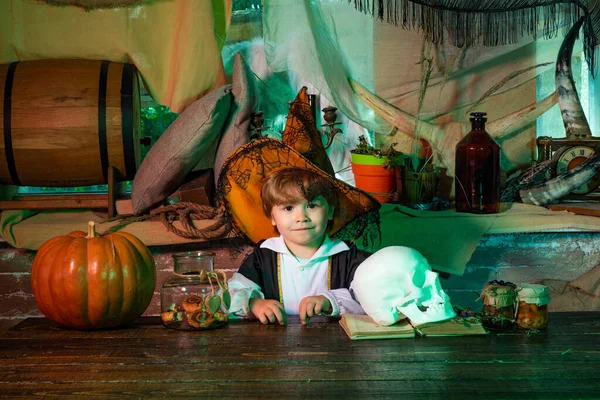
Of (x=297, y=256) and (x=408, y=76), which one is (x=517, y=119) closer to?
(x=408, y=76)

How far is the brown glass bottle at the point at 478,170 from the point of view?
383 centimetres

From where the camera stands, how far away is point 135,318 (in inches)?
93.7

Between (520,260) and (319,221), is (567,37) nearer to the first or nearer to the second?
(520,260)

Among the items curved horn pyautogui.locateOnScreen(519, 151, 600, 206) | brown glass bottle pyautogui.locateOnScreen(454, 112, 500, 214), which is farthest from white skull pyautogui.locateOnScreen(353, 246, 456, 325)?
curved horn pyautogui.locateOnScreen(519, 151, 600, 206)

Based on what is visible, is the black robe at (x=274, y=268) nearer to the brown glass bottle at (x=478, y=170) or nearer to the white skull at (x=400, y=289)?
the white skull at (x=400, y=289)

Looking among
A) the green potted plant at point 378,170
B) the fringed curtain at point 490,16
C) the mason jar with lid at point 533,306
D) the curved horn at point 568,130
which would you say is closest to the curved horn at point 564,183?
the curved horn at point 568,130

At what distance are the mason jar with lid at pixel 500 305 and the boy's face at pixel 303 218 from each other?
2.40 ft

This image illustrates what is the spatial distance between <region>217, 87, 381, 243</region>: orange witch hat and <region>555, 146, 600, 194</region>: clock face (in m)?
1.60

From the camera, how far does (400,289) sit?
6.98ft

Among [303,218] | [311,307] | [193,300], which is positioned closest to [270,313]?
[311,307]

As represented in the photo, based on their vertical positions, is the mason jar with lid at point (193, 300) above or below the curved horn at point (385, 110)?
below

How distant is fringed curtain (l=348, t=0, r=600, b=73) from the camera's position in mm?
4062

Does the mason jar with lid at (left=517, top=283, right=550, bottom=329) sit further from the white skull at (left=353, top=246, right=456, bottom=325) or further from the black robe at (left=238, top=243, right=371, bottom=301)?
the black robe at (left=238, top=243, right=371, bottom=301)

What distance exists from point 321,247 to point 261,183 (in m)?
0.34
